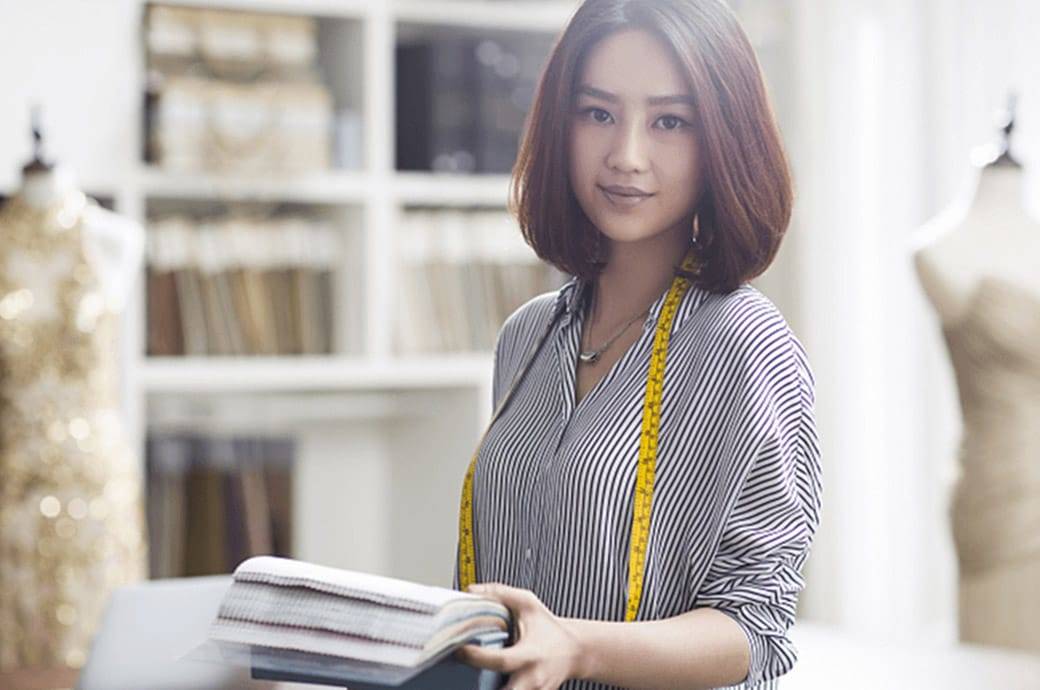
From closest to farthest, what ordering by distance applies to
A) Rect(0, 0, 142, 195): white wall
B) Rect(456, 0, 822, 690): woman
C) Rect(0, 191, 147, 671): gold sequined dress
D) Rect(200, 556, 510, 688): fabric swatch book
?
Rect(200, 556, 510, 688): fabric swatch book
Rect(456, 0, 822, 690): woman
Rect(0, 191, 147, 671): gold sequined dress
Rect(0, 0, 142, 195): white wall

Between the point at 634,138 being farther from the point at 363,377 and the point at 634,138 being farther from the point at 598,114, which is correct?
the point at 363,377

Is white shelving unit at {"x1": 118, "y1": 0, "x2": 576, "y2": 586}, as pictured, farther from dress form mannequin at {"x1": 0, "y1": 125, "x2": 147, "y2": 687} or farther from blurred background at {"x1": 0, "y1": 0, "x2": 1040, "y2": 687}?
dress form mannequin at {"x1": 0, "y1": 125, "x2": 147, "y2": 687}

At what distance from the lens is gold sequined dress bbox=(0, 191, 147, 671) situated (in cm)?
297

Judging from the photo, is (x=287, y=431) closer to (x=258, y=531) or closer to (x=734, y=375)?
(x=258, y=531)

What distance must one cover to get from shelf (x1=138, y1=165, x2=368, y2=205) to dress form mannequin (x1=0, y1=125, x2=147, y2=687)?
0.59 meters

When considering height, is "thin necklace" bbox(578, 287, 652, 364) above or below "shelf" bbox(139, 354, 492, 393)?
above

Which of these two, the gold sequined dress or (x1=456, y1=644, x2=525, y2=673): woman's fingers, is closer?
(x1=456, y1=644, x2=525, y2=673): woman's fingers

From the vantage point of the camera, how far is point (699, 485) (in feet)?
3.13

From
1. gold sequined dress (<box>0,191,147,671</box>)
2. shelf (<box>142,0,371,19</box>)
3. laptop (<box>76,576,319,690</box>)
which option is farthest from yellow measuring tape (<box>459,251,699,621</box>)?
shelf (<box>142,0,371,19</box>)

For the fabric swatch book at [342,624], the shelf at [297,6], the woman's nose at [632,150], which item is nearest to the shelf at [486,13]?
the shelf at [297,6]

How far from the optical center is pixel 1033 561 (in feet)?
8.14

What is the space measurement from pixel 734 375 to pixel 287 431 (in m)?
3.27

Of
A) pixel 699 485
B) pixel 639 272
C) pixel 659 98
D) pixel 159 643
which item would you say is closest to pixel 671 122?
pixel 659 98

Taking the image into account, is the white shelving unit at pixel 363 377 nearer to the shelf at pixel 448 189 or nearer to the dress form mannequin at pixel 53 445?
the shelf at pixel 448 189
